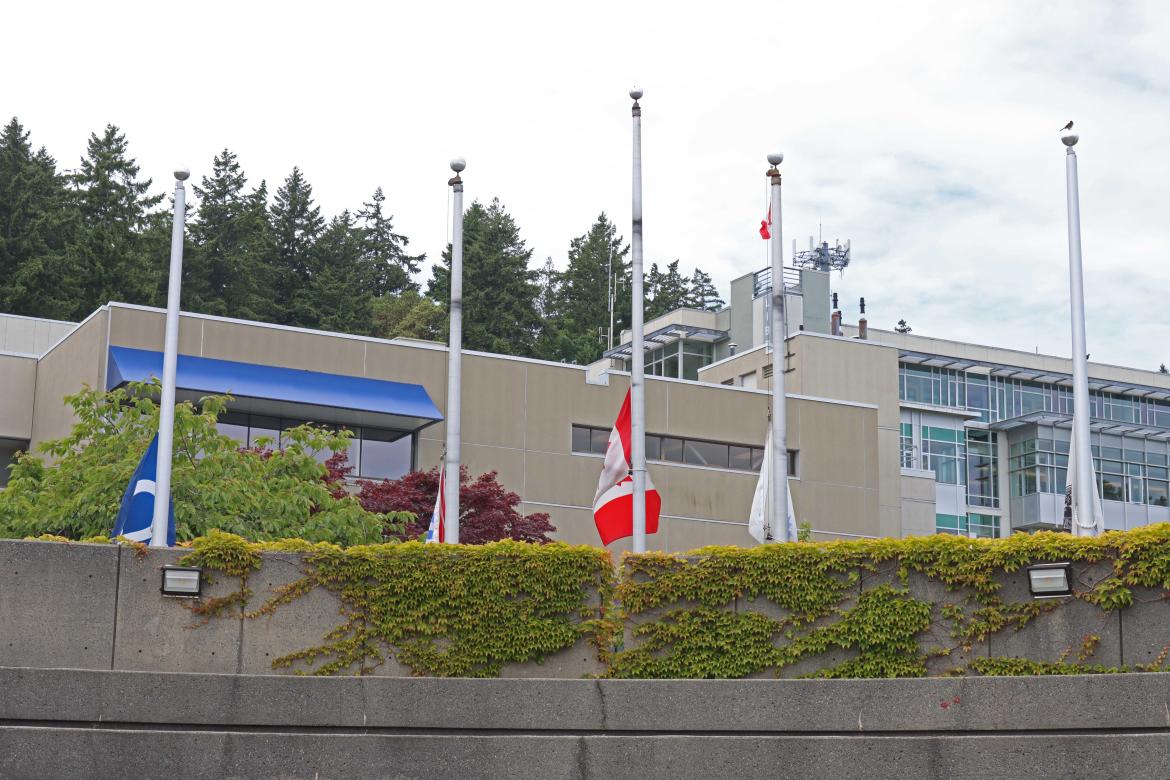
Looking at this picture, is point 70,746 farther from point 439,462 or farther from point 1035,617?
point 439,462

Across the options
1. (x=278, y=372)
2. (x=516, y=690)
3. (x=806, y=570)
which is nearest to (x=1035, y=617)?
(x=806, y=570)

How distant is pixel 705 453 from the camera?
150 feet

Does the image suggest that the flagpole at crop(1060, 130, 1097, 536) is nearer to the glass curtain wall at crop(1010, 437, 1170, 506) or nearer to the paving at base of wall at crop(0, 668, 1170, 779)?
the paving at base of wall at crop(0, 668, 1170, 779)

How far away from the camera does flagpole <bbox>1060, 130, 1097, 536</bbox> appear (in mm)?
18875

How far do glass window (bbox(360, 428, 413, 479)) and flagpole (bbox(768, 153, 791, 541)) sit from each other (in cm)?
2006

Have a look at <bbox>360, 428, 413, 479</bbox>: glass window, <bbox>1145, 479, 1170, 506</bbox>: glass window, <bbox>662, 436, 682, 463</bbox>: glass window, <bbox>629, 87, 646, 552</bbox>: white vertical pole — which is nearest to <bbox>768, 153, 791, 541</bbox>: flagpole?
<bbox>629, 87, 646, 552</bbox>: white vertical pole

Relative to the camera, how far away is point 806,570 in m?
15.0

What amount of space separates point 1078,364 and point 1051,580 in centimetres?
601

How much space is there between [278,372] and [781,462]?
68.3 ft

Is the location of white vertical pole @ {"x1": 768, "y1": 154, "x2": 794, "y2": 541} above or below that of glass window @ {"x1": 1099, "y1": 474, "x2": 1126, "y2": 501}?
below

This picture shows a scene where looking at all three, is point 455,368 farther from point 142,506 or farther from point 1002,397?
point 1002,397

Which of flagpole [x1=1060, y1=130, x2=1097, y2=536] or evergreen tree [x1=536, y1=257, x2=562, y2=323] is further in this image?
evergreen tree [x1=536, y1=257, x2=562, y2=323]

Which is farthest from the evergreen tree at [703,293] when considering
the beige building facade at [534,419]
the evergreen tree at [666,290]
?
the beige building facade at [534,419]

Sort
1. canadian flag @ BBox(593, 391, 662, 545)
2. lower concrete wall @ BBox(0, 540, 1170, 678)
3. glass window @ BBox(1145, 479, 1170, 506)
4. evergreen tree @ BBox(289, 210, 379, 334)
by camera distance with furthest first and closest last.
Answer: evergreen tree @ BBox(289, 210, 379, 334) < glass window @ BBox(1145, 479, 1170, 506) < canadian flag @ BBox(593, 391, 662, 545) < lower concrete wall @ BBox(0, 540, 1170, 678)
